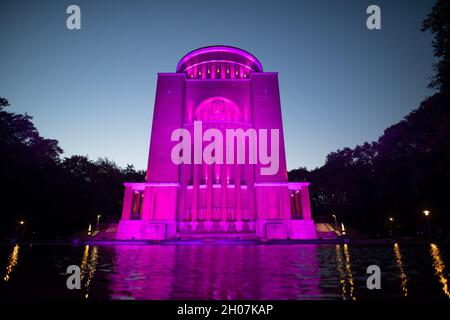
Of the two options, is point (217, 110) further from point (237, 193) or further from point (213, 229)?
point (213, 229)

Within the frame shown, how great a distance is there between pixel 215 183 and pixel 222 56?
19.6m

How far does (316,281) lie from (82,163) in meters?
44.5

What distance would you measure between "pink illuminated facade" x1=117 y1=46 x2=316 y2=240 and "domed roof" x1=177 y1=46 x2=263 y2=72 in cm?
324

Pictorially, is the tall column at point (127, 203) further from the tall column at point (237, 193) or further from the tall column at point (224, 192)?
the tall column at point (237, 193)

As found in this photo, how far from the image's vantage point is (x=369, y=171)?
4100 centimetres

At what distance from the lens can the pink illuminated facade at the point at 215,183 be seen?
28.5 m

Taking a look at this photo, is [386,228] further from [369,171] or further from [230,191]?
[230,191]

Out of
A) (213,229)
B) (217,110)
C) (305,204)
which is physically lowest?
(213,229)

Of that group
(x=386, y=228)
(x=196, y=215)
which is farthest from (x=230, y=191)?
(x=386, y=228)

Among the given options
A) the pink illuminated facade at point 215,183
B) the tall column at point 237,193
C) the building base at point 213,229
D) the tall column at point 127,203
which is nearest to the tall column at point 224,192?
the pink illuminated facade at point 215,183

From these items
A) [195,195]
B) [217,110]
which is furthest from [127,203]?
[217,110]

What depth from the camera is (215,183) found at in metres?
32.6

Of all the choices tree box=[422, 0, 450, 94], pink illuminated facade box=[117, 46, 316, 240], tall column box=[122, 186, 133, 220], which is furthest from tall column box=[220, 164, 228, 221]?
tree box=[422, 0, 450, 94]
